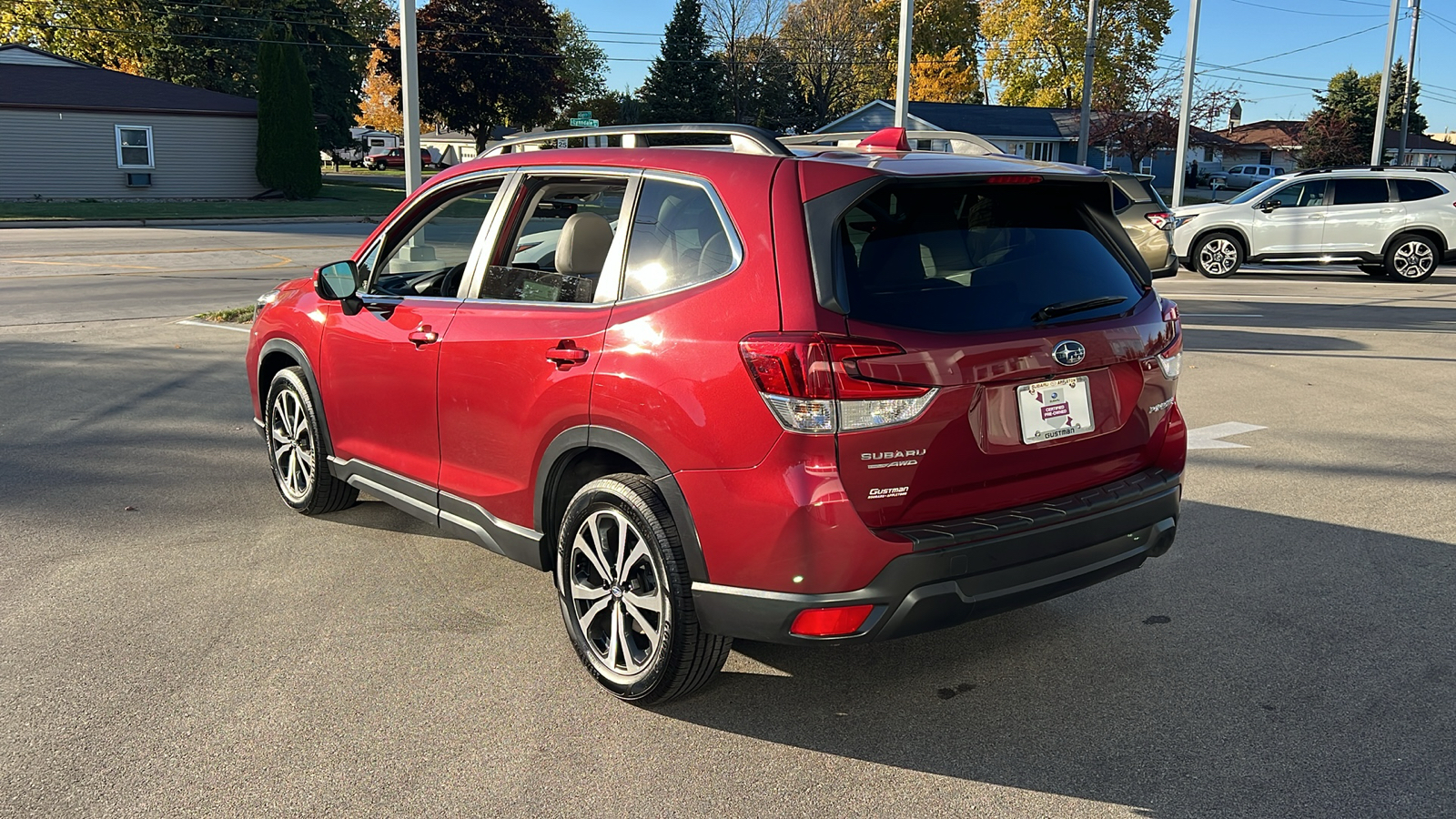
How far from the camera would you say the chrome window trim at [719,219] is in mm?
3484

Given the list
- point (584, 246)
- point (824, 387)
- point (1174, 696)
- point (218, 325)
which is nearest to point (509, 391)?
point (584, 246)

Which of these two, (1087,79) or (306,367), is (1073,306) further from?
(1087,79)

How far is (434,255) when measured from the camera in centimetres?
564

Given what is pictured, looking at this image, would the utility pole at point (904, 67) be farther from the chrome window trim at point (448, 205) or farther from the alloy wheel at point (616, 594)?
the alloy wheel at point (616, 594)

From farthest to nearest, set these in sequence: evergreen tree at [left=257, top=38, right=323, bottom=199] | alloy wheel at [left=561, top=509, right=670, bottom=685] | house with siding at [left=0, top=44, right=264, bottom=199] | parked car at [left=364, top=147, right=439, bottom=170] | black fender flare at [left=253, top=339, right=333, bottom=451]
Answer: parked car at [left=364, top=147, right=439, bottom=170], evergreen tree at [left=257, top=38, right=323, bottom=199], house with siding at [left=0, top=44, right=264, bottom=199], black fender flare at [left=253, top=339, right=333, bottom=451], alloy wheel at [left=561, top=509, right=670, bottom=685]

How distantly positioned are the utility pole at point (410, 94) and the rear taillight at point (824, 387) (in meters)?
11.3

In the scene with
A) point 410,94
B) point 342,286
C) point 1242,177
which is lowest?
point 342,286

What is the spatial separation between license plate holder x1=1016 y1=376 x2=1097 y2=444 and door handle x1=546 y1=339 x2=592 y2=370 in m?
1.39

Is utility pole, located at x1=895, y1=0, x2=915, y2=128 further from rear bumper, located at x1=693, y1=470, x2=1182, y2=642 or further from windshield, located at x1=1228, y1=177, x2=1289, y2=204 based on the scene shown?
rear bumper, located at x1=693, y1=470, x2=1182, y2=642

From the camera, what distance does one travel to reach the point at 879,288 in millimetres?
3385

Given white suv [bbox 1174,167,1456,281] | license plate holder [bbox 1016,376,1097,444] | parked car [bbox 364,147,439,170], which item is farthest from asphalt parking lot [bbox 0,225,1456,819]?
parked car [bbox 364,147,439,170]

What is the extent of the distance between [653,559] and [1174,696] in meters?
1.82

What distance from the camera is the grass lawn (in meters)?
31.3

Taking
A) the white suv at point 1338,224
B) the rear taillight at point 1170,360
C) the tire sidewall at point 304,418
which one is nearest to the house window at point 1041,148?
the white suv at point 1338,224
